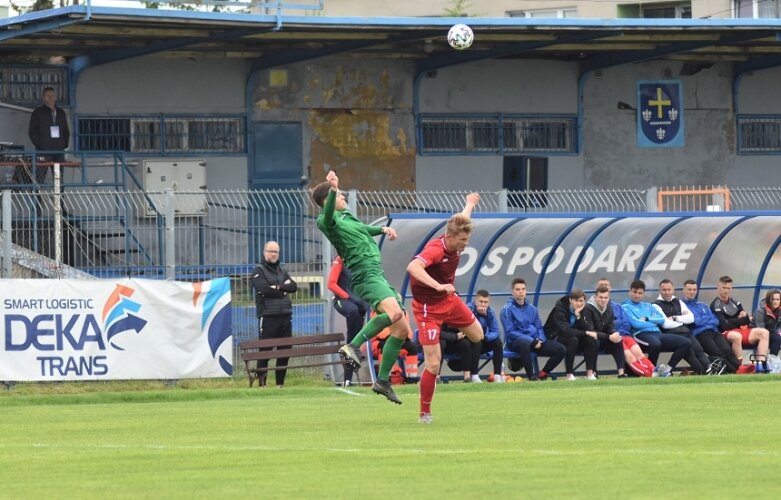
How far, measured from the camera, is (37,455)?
11.1 m

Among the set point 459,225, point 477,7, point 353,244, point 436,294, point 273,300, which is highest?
point 477,7

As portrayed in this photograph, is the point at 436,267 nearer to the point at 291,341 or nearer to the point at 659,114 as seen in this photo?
the point at 291,341

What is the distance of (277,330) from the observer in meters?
20.3

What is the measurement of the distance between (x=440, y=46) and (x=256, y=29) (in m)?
5.01

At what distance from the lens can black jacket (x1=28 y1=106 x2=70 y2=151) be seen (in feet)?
86.8

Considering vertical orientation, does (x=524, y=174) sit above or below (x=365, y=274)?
above

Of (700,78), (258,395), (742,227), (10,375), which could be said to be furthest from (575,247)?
(700,78)

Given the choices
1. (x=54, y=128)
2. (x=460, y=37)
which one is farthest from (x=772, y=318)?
(x=54, y=128)

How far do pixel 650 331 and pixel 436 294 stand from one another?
8514 mm

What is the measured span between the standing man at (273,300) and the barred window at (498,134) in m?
12.2

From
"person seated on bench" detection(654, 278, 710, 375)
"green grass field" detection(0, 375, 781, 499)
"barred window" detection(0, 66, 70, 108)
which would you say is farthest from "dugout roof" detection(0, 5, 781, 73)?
"green grass field" detection(0, 375, 781, 499)

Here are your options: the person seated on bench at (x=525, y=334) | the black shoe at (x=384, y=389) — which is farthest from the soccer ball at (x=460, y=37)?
the black shoe at (x=384, y=389)

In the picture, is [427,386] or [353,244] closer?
[427,386]

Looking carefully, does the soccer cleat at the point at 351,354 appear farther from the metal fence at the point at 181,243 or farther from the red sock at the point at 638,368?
the red sock at the point at 638,368
